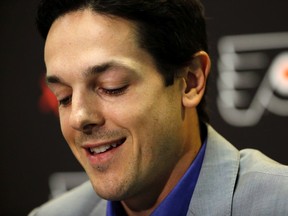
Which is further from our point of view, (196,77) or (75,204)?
(75,204)

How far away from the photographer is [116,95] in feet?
4.06

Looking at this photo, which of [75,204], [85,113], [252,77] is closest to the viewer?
[85,113]

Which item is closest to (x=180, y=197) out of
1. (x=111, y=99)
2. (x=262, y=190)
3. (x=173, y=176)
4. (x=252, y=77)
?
(x=173, y=176)

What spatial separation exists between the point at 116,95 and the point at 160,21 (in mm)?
191

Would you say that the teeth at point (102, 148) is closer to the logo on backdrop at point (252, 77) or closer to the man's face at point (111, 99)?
the man's face at point (111, 99)

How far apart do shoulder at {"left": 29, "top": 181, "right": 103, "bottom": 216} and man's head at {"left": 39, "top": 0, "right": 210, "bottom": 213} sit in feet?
0.96

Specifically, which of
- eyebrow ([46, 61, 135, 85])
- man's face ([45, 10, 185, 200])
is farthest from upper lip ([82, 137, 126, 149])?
eyebrow ([46, 61, 135, 85])

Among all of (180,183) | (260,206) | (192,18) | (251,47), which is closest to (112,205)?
(180,183)

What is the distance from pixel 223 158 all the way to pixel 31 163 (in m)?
0.94

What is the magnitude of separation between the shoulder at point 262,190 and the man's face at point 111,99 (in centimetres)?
19

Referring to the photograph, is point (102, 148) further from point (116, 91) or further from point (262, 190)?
point (262, 190)

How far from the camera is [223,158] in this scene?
1.38m

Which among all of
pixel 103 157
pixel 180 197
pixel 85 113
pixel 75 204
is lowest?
pixel 75 204

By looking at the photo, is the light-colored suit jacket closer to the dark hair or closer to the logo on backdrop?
the dark hair
